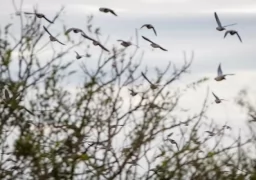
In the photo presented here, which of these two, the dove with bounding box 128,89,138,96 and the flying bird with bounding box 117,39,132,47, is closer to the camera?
the dove with bounding box 128,89,138,96

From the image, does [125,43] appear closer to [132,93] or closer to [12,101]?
[132,93]

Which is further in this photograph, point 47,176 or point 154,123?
point 154,123

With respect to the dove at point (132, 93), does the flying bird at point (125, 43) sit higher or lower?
higher

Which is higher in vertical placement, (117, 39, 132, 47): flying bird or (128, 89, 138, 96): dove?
(117, 39, 132, 47): flying bird

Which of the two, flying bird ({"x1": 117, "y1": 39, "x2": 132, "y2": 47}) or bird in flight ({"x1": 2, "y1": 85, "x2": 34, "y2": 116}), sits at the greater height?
flying bird ({"x1": 117, "y1": 39, "x2": 132, "y2": 47})

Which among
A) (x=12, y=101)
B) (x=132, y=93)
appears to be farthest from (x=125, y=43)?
(x=12, y=101)

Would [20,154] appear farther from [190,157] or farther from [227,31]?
[227,31]

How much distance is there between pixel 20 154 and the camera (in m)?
8.88

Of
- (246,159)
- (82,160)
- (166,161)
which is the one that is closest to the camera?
(82,160)

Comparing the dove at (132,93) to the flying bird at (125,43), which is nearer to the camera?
the dove at (132,93)

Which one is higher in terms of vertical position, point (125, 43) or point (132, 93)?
point (125, 43)

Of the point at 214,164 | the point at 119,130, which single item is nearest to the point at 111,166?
the point at 119,130

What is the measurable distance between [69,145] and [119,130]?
65 centimetres

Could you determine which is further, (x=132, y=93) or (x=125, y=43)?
(x=125, y=43)
